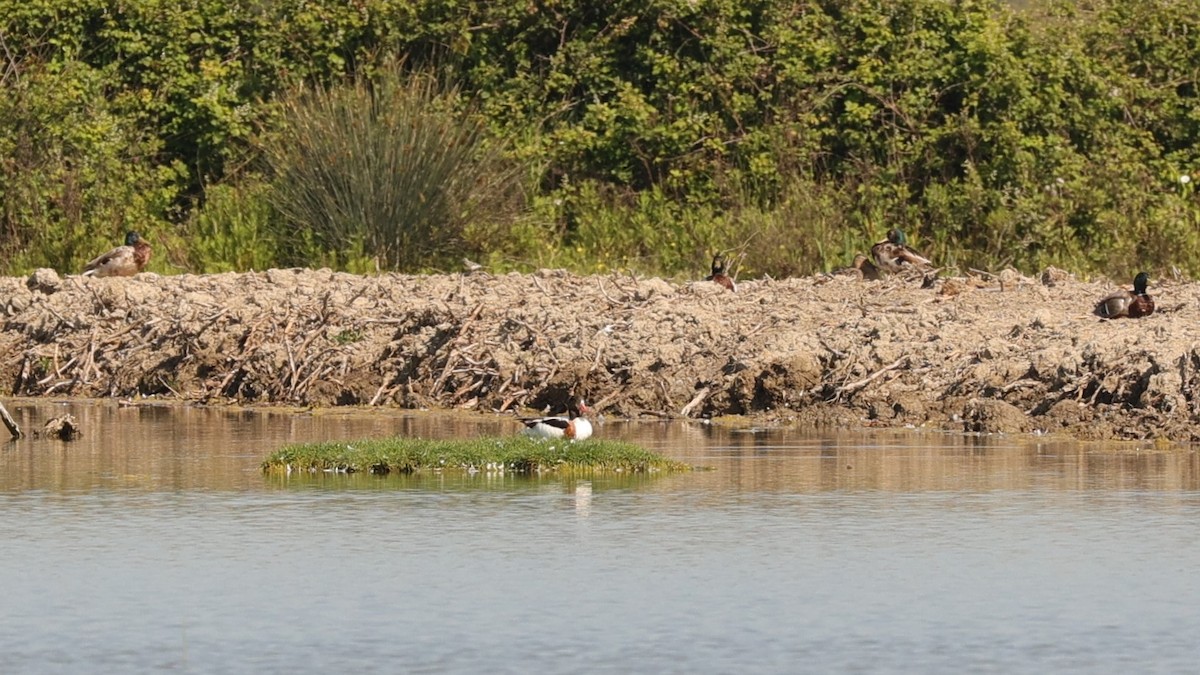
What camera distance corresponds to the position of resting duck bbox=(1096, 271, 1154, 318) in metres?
18.3

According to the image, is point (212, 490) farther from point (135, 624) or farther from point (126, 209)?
point (126, 209)

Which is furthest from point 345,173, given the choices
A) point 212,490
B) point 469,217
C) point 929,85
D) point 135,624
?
point 135,624

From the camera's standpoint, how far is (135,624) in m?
9.40

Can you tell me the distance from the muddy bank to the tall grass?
2716 mm

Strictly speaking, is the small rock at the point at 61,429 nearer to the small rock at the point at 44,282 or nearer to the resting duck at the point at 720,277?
the small rock at the point at 44,282

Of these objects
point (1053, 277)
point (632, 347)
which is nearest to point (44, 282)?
point (632, 347)

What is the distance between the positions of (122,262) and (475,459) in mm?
10804

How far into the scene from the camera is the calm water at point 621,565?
29.2ft

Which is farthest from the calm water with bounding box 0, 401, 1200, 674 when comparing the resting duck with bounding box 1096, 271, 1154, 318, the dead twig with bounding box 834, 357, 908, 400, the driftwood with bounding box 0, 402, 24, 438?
the resting duck with bounding box 1096, 271, 1154, 318

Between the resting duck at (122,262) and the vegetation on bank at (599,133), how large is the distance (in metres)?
1.38

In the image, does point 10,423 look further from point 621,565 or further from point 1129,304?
point 1129,304

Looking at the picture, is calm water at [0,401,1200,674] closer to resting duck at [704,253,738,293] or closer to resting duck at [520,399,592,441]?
resting duck at [520,399,592,441]

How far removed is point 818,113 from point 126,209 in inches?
343

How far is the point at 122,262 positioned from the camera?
78.1 ft
